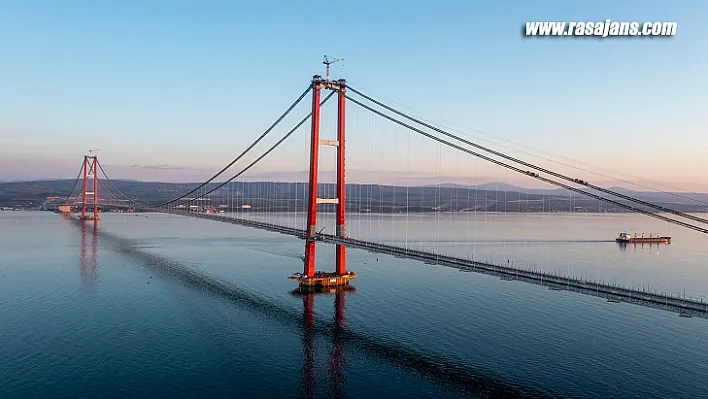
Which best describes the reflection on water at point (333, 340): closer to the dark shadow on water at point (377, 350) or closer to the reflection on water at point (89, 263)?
the dark shadow on water at point (377, 350)

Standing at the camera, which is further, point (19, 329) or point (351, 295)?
point (351, 295)

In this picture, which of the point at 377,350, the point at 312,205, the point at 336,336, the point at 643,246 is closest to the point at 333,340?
the point at 336,336

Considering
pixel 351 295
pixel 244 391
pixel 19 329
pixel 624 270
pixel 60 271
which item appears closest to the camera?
pixel 244 391

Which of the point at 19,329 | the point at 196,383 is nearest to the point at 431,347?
the point at 196,383

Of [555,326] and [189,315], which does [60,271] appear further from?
[555,326]

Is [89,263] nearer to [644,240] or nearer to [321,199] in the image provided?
[321,199]
